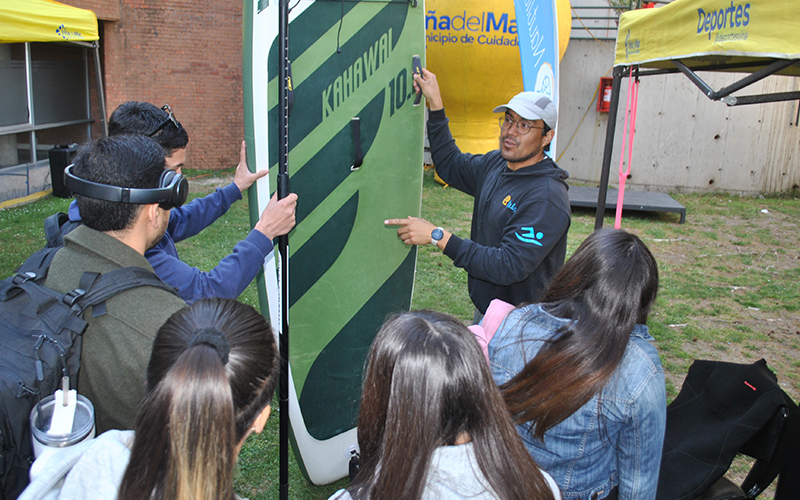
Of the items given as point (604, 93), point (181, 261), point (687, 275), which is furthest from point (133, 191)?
point (604, 93)

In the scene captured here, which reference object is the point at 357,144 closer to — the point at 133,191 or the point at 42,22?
the point at 133,191

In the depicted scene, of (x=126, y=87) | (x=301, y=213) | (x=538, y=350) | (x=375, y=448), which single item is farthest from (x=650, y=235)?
(x=126, y=87)

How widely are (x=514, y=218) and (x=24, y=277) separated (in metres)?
1.74

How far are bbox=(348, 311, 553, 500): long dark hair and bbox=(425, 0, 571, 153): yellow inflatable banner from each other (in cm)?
798

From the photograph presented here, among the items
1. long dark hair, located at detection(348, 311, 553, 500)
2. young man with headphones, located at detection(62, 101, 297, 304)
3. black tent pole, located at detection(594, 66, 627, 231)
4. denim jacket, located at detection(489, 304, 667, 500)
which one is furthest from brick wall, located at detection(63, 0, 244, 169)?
long dark hair, located at detection(348, 311, 553, 500)

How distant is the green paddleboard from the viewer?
2.40 meters

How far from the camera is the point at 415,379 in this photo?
1.05 metres

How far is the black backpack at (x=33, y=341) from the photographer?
123cm

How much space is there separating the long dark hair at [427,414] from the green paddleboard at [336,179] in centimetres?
135

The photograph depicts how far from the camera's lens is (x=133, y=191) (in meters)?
1.50

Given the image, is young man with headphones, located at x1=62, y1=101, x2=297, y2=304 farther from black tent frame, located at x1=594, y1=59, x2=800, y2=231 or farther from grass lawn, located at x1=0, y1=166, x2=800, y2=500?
black tent frame, located at x1=594, y1=59, x2=800, y2=231

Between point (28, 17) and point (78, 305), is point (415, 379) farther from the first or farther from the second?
point (28, 17)

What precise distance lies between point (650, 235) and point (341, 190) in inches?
242

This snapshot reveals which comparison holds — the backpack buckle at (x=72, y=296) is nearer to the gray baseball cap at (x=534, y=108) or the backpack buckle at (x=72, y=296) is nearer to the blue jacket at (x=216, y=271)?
the blue jacket at (x=216, y=271)
